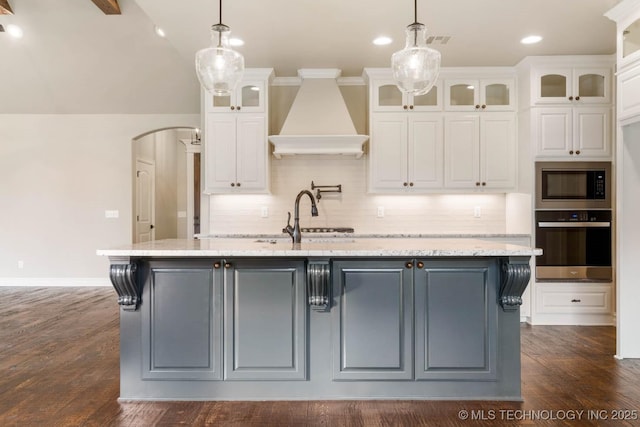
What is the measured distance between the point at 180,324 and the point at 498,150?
389 centimetres

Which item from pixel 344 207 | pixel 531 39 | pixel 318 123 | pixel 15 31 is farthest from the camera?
pixel 15 31

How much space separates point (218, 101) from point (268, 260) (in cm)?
289

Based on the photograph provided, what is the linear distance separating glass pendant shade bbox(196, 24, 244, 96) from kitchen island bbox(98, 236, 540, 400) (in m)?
1.12

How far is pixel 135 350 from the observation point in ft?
8.61

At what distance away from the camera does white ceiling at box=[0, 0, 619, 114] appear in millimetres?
3436

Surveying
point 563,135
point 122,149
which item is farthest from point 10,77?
point 563,135

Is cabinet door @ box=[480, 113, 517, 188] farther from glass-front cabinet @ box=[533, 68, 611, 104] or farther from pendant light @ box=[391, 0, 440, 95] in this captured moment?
pendant light @ box=[391, 0, 440, 95]

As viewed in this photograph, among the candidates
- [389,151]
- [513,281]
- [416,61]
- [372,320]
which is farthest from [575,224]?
[372,320]

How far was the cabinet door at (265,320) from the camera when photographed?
8.54ft

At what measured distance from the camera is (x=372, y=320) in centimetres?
260

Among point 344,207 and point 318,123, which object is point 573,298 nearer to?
point 344,207

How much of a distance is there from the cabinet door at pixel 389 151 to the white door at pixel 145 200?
14.2 ft

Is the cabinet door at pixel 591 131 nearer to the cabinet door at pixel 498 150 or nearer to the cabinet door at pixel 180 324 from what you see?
the cabinet door at pixel 498 150

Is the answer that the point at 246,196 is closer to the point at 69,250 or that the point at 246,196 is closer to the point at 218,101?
the point at 218,101
